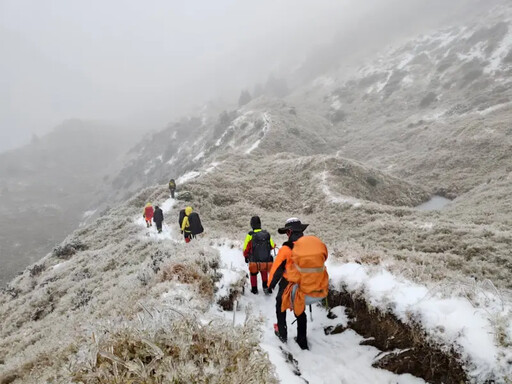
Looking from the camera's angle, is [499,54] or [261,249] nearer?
[261,249]

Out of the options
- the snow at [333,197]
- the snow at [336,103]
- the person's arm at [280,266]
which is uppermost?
the snow at [336,103]

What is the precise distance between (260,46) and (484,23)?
4676 inches

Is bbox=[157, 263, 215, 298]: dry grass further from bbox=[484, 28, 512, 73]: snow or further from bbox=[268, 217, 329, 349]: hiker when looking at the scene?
bbox=[484, 28, 512, 73]: snow

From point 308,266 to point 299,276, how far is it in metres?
0.24

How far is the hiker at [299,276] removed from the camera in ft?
16.5

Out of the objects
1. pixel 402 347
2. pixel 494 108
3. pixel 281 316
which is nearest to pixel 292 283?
pixel 281 316

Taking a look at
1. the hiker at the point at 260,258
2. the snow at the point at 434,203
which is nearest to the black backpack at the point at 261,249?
the hiker at the point at 260,258

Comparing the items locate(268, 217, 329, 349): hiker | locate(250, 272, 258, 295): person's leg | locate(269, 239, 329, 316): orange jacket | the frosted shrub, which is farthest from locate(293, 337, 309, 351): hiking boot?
locate(250, 272, 258, 295): person's leg

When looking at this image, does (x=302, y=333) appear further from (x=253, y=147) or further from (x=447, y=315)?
(x=253, y=147)

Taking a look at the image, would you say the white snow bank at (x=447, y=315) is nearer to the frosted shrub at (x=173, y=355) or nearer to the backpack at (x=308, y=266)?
the backpack at (x=308, y=266)

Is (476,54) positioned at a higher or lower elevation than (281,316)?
higher

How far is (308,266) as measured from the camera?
16.5 ft

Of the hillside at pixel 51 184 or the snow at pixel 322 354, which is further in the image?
the hillside at pixel 51 184

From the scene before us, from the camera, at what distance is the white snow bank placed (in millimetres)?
3643
